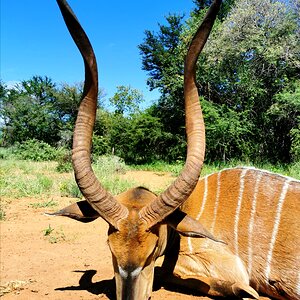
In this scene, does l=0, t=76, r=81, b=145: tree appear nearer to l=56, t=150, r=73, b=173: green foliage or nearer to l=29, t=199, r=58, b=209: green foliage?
l=56, t=150, r=73, b=173: green foliage

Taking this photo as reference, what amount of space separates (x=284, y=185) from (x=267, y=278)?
85cm

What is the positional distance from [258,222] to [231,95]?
18.6 m

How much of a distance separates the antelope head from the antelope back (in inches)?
29.2

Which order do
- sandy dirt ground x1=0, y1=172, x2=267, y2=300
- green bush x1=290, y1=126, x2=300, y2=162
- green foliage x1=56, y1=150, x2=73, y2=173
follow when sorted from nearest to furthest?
sandy dirt ground x1=0, y1=172, x2=267, y2=300 < green foliage x1=56, y1=150, x2=73, y2=173 < green bush x1=290, y1=126, x2=300, y2=162

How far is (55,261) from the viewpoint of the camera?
4.57 m

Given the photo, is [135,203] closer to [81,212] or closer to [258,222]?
[81,212]

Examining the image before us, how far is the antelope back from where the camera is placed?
10.0ft

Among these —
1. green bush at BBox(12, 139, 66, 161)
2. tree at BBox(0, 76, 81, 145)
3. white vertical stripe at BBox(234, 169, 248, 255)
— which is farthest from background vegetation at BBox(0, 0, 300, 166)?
white vertical stripe at BBox(234, 169, 248, 255)

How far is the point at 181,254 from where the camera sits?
11.3ft

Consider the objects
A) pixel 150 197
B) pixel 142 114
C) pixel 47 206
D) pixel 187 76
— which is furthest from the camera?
pixel 142 114

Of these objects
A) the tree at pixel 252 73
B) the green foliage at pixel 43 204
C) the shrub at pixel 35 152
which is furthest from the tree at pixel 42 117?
the green foliage at pixel 43 204

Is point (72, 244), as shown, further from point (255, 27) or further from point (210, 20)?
point (255, 27)

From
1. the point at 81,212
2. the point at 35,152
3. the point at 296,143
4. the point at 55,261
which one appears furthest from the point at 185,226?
the point at 35,152

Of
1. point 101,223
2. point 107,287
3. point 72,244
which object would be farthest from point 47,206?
point 107,287
